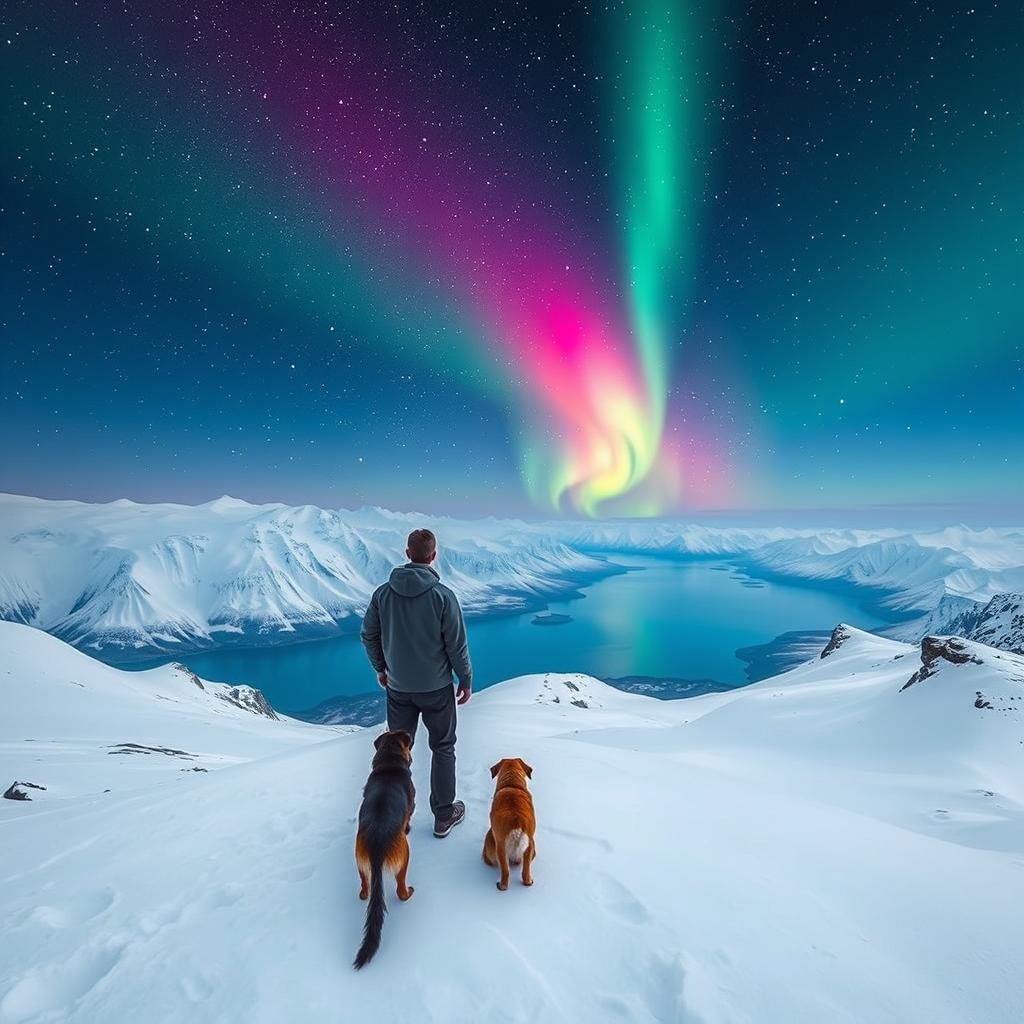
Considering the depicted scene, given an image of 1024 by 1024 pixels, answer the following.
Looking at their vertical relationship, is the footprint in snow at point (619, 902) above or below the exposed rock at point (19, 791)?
above

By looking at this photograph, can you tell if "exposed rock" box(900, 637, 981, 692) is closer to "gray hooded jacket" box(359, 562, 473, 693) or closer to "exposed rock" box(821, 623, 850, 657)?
"gray hooded jacket" box(359, 562, 473, 693)

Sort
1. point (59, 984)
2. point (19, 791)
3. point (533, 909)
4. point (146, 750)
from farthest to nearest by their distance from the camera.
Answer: point (146, 750) → point (19, 791) → point (533, 909) → point (59, 984)

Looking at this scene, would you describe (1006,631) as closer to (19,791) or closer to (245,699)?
(19,791)

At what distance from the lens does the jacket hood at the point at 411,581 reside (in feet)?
15.0

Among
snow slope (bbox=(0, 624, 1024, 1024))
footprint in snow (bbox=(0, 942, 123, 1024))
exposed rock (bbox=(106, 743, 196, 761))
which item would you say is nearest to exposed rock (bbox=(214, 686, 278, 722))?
exposed rock (bbox=(106, 743, 196, 761))

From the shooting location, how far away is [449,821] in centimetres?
488

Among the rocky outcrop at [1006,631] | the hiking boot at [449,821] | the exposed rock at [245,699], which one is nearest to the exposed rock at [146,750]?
the hiking boot at [449,821]

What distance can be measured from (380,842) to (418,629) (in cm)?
179

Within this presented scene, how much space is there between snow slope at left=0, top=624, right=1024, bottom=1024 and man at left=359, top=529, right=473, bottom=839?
0.82 m

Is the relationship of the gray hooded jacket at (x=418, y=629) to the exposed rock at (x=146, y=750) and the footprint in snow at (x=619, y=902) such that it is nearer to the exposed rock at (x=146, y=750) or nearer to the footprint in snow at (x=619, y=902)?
the footprint in snow at (x=619, y=902)

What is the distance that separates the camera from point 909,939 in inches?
145

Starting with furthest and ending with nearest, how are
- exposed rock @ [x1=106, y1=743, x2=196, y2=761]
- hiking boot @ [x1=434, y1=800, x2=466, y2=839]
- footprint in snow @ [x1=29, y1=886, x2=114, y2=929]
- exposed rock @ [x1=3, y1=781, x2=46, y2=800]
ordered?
exposed rock @ [x1=106, y1=743, x2=196, y2=761]
exposed rock @ [x1=3, y1=781, x2=46, y2=800]
hiking boot @ [x1=434, y1=800, x2=466, y2=839]
footprint in snow @ [x1=29, y1=886, x2=114, y2=929]

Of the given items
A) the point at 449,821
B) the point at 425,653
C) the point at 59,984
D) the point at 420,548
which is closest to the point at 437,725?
the point at 425,653

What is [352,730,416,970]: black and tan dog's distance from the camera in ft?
10.6
